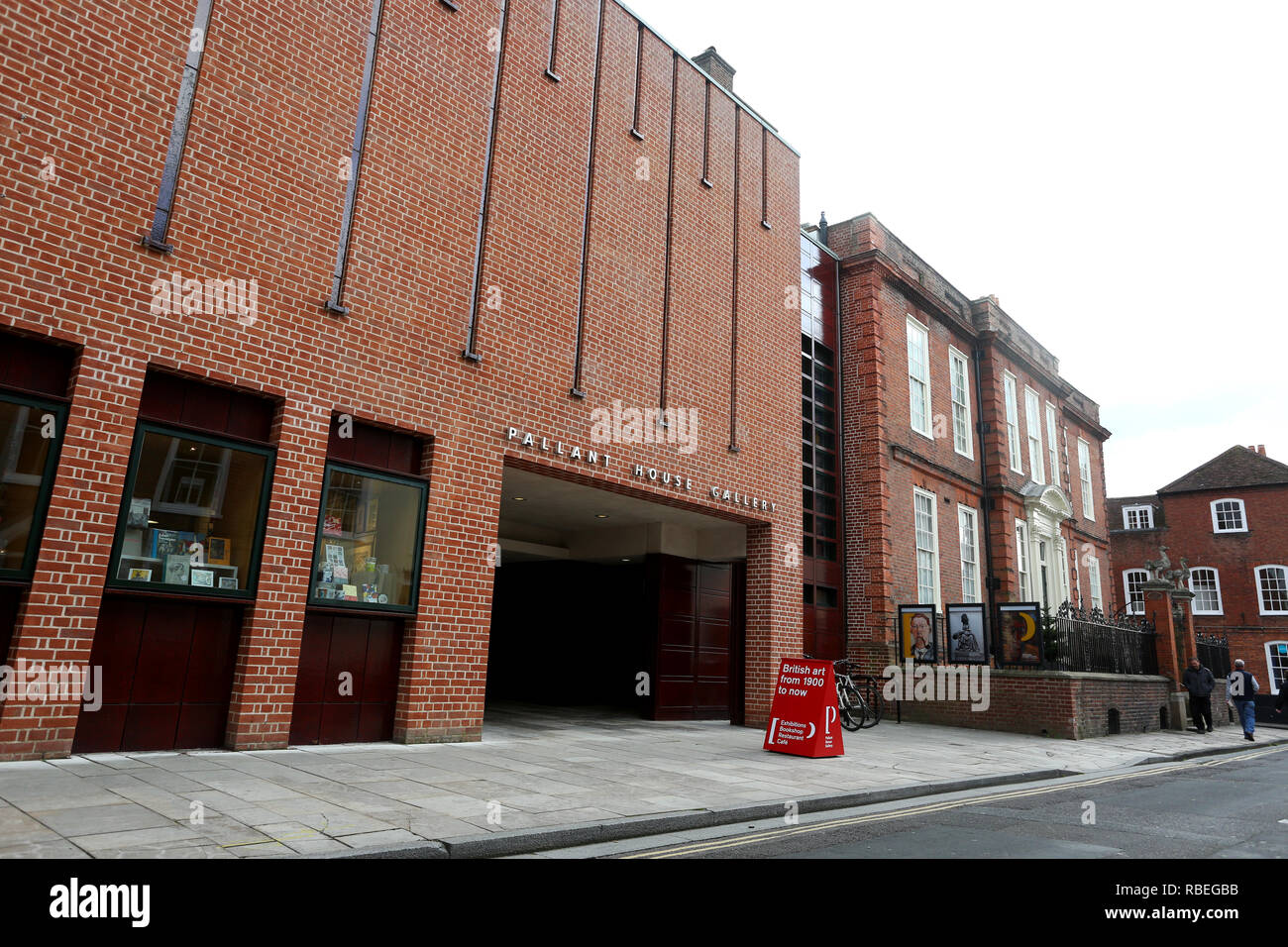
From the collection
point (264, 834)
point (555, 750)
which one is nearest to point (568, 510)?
point (555, 750)

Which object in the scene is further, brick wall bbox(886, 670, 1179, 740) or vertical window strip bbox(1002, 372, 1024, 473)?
vertical window strip bbox(1002, 372, 1024, 473)

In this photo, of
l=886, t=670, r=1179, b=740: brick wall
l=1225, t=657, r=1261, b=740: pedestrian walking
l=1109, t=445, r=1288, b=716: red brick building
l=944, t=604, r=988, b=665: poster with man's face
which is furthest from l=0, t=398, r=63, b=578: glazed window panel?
l=1109, t=445, r=1288, b=716: red brick building

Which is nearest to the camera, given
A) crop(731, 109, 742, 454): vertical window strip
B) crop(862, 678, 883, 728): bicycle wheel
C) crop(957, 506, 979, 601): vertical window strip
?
crop(731, 109, 742, 454): vertical window strip

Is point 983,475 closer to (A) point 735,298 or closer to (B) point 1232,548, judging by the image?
(A) point 735,298

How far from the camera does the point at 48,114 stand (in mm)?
6980

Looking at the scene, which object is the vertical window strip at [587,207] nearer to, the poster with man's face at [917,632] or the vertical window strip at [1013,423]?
the poster with man's face at [917,632]

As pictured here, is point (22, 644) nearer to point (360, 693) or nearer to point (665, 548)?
point (360, 693)

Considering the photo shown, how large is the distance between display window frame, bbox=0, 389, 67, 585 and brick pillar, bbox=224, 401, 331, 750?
6.06 feet

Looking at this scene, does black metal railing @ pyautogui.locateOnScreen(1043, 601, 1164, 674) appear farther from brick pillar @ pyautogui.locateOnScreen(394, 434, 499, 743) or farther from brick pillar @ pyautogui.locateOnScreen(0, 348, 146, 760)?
brick pillar @ pyautogui.locateOnScreen(0, 348, 146, 760)

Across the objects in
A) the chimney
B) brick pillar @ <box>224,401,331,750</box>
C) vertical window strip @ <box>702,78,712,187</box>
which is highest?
the chimney

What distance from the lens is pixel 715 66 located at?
55.8 ft

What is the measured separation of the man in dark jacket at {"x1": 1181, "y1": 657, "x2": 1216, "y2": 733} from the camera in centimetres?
1853

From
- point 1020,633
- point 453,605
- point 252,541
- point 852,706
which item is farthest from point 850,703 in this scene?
point 252,541

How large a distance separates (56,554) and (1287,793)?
498 inches
